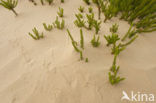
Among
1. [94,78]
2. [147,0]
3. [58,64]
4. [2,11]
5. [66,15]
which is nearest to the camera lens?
[94,78]

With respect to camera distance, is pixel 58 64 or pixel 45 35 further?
pixel 45 35

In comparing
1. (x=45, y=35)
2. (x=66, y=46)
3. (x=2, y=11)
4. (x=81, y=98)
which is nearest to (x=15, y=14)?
(x=2, y=11)

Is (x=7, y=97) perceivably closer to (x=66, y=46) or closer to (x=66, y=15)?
(x=66, y=46)

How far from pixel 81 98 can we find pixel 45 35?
1.36 meters

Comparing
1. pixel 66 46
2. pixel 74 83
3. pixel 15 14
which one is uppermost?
pixel 15 14

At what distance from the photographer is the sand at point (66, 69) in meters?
1.41

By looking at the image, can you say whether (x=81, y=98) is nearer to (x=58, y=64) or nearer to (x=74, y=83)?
(x=74, y=83)

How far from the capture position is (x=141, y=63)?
164cm

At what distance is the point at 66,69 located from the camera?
157 cm

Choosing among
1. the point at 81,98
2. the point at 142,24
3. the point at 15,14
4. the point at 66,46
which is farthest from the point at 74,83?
the point at 15,14

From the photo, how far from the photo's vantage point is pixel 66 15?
239 centimetres

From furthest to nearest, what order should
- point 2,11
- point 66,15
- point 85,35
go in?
1. point 2,11
2. point 66,15
3. point 85,35

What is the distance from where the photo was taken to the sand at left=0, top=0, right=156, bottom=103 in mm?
1413

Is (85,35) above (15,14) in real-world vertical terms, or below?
below
